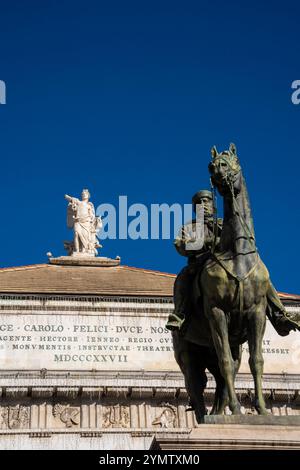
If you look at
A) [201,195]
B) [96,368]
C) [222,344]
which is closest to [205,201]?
[201,195]

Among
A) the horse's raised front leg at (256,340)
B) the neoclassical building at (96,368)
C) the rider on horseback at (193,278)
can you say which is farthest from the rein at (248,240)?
the neoclassical building at (96,368)

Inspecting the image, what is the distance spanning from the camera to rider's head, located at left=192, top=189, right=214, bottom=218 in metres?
10.7

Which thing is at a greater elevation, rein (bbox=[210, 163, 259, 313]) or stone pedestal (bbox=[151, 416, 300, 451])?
rein (bbox=[210, 163, 259, 313])

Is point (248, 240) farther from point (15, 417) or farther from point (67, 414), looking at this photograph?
point (15, 417)

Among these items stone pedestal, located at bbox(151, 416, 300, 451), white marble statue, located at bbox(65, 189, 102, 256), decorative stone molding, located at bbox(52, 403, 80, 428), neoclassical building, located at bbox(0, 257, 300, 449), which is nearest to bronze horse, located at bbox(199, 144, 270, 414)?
stone pedestal, located at bbox(151, 416, 300, 451)

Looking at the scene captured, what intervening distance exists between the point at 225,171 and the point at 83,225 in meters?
26.3

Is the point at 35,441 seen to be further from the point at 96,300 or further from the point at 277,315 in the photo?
the point at 277,315

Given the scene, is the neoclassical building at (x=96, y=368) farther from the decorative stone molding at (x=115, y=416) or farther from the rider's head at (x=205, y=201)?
the rider's head at (x=205, y=201)

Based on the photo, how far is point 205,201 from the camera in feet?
A: 35.3

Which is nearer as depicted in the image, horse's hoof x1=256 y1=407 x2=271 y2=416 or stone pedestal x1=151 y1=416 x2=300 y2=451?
stone pedestal x1=151 y1=416 x2=300 y2=451

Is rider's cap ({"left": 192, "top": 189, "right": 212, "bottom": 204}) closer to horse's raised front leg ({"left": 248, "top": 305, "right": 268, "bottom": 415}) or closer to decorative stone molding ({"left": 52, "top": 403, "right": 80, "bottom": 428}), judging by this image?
→ horse's raised front leg ({"left": 248, "top": 305, "right": 268, "bottom": 415})

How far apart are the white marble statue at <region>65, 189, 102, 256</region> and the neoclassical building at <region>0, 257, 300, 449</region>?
13.5ft

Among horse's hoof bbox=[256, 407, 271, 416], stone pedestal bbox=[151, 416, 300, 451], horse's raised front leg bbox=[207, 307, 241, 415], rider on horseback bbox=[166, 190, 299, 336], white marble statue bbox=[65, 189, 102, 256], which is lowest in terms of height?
stone pedestal bbox=[151, 416, 300, 451]
